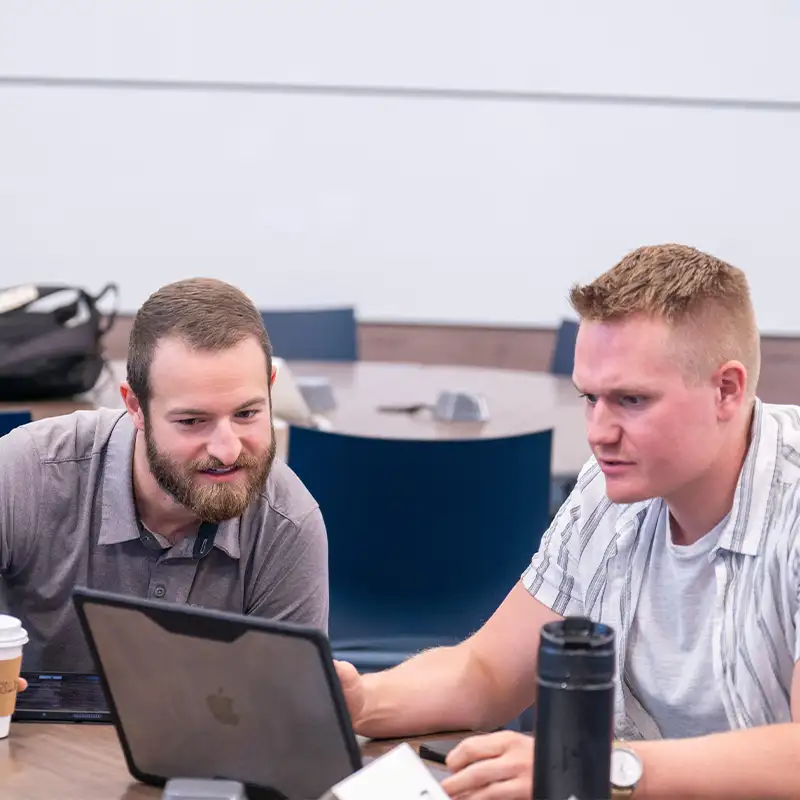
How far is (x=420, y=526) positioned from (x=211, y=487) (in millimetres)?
937

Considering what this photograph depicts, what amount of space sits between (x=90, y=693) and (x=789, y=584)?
886mm

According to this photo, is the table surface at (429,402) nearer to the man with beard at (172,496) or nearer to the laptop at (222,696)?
the man with beard at (172,496)

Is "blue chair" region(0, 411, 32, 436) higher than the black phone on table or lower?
higher

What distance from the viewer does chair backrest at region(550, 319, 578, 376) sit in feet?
15.1

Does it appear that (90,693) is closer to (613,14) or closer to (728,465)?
(728,465)

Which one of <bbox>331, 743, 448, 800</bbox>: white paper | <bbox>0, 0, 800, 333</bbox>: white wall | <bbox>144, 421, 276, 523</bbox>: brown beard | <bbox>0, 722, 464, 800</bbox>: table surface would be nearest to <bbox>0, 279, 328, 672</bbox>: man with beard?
<bbox>144, 421, 276, 523</bbox>: brown beard

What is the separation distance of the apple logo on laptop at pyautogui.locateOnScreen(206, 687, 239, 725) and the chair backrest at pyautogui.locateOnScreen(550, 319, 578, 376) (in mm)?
3343

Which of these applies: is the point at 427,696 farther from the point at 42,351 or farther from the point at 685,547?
the point at 42,351

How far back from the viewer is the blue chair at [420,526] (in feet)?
8.89

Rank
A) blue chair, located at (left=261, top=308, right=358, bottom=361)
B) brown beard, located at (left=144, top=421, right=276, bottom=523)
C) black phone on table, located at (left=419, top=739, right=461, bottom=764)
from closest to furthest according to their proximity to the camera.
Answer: black phone on table, located at (left=419, top=739, right=461, bottom=764)
brown beard, located at (left=144, top=421, right=276, bottom=523)
blue chair, located at (left=261, top=308, right=358, bottom=361)

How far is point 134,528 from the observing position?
1.96m

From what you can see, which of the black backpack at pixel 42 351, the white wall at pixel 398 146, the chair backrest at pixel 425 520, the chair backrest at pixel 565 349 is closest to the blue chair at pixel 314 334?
the white wall at pixel 398 146

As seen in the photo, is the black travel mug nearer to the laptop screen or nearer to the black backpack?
the laptop screen

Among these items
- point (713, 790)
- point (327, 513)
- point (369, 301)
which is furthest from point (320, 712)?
point (369, 301)
